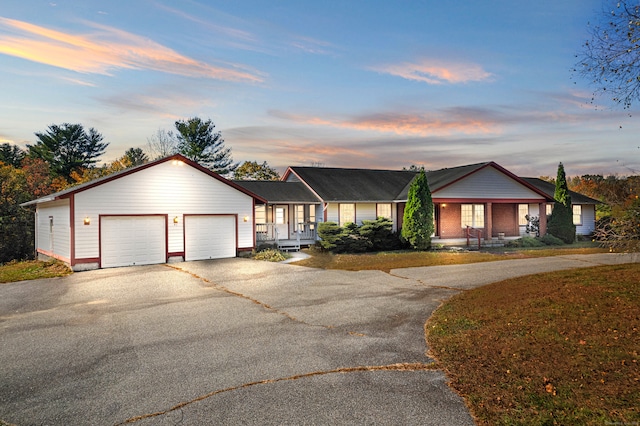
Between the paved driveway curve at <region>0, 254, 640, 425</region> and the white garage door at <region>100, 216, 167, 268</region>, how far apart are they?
425 cm

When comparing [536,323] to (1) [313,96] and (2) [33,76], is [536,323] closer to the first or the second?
(1) [313,96]

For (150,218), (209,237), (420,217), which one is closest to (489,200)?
(420,217)

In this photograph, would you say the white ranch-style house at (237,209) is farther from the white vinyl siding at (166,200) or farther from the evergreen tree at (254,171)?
the evergreen tree at (254,171)

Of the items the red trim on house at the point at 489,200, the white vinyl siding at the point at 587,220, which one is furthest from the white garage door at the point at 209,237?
the white vinyl siding at the point at 587,220

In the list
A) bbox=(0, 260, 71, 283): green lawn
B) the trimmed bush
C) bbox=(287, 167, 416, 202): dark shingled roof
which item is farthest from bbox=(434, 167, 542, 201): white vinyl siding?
bbox=(0, 260, 71, 283): green lawn

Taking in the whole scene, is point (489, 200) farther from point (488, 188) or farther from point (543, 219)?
point (543, 219)

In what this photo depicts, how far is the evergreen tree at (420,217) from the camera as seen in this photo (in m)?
22.9

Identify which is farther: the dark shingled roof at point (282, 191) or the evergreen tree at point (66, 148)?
the evergreen tree at point (66, 148)

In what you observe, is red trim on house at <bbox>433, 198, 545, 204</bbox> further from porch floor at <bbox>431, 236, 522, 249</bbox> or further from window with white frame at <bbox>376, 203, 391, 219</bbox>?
window with white frame at <bbox>376, 203, 391, 219</bbox>

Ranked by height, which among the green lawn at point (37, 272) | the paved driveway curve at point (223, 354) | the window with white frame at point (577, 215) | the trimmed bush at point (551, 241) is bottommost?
the paved driveway curve at point (223, 354)

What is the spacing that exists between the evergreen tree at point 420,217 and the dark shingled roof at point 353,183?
2911 mm

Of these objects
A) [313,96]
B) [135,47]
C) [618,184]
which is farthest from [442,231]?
[135,47]

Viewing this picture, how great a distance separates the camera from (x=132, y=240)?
57.3ft

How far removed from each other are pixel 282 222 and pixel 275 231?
1.69 metres
